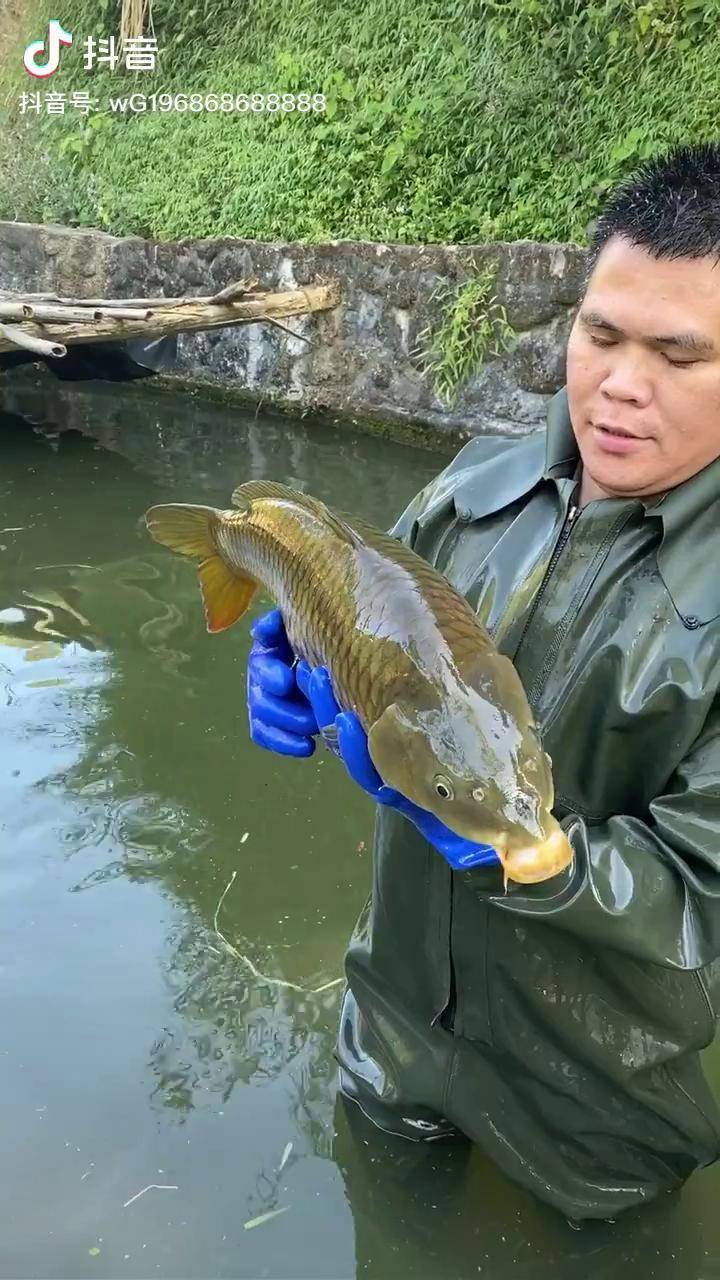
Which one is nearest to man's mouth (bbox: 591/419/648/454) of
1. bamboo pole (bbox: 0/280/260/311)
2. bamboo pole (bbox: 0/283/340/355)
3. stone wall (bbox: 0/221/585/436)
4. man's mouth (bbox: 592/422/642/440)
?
man's mouth (bbox: 592/422/642/440)

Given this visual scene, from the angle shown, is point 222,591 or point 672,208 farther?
point 222,591

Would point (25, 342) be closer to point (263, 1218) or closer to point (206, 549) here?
point (206, 549)

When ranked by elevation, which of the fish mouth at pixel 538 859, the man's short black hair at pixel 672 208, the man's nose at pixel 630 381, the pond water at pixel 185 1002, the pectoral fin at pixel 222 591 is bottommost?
the pond water at pixel 185 1002

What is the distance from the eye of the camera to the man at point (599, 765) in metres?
1.36

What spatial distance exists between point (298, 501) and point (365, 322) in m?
5.99

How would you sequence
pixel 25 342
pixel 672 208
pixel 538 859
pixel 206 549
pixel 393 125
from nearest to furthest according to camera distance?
pixel 538 859
pixel 672 208
pixel 206 549
pixel 25 342
pixel 393 125

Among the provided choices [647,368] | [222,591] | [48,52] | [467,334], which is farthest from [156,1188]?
[48,52]

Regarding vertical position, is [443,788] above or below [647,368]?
below

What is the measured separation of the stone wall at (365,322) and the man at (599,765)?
16.4 feet

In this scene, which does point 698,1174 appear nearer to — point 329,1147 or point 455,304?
point 329,1147

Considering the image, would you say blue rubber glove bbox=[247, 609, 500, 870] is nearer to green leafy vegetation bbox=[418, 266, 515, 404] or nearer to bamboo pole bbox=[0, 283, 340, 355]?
bamboo pole bbox=[0, 283, 340, 355]

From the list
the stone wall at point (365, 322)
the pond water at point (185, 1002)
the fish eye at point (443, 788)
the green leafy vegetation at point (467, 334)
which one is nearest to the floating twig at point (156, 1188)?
the pond water at point (185, 1002)

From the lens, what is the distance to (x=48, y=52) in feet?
42.1

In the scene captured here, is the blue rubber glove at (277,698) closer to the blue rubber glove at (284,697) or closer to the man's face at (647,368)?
the blue rubber glove at (284,697)
